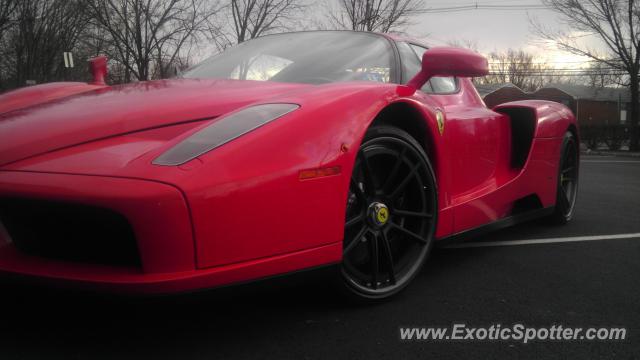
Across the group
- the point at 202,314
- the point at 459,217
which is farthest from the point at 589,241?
the point at 202,314

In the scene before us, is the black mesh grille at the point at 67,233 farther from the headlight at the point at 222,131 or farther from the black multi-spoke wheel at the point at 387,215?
the black multi-spoke wheel at the point at 387,215

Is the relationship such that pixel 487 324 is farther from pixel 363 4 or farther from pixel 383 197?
pixel 363 4

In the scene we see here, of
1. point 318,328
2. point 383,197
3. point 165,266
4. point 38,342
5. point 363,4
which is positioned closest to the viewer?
point 165,266

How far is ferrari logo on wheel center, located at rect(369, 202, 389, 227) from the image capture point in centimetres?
196

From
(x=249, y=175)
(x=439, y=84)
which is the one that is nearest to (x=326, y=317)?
(x=249, y=175)

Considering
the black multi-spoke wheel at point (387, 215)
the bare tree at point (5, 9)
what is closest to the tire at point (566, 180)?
the black multi-spoke wheel at point (387, 215)

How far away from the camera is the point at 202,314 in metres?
1.87

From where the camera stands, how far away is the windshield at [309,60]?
95.4 inches

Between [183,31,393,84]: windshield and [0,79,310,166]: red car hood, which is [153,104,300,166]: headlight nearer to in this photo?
[0,79,310,166]: red car hood

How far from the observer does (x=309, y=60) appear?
99.0 inches

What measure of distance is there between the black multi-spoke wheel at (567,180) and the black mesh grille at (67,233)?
300 centimetres

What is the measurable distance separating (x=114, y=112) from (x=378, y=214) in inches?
39.6

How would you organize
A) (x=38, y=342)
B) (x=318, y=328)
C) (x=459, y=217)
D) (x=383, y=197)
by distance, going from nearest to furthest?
1. (x=38, y=342)
2. (x=318, y=328)
3. (x=383, y=197)
4. (x=459, y=217)

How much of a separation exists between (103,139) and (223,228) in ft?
1.74
